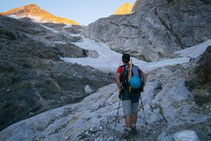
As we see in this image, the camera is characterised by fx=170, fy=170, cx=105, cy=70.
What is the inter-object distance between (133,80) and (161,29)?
3421 cm

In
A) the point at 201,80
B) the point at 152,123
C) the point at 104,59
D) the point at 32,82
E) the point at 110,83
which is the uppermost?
the point at 104,59

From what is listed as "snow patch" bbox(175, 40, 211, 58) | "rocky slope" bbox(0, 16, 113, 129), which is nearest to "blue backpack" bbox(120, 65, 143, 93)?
"rocky slope" bbox(0, 16, 113, 129)

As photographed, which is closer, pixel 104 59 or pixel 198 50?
pixel 198 50

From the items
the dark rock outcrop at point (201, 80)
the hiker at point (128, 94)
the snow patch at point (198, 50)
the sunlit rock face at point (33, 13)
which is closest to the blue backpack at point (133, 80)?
the hiker at point (128, 94)

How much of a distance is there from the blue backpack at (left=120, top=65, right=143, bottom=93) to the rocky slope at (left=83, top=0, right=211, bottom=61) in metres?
28.5

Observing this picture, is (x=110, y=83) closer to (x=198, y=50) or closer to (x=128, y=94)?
(x=198, y=50)

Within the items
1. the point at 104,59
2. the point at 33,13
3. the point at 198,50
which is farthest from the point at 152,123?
the point at 33,13

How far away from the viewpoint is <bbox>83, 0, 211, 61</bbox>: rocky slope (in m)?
34.2

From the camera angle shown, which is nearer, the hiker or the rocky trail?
the hiker

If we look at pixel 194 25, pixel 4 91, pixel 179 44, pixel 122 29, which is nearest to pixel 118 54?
pixel 122 29

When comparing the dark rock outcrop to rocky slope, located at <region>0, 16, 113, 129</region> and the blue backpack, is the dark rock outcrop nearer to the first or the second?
the blue backpack

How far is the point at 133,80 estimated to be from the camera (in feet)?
15.9

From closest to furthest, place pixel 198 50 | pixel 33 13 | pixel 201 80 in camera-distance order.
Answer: pixel 201 80
pixel 198 50
pixel 33 13

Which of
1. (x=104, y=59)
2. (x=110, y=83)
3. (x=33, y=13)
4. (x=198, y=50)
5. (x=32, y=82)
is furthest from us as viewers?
(x=33, y=13)
